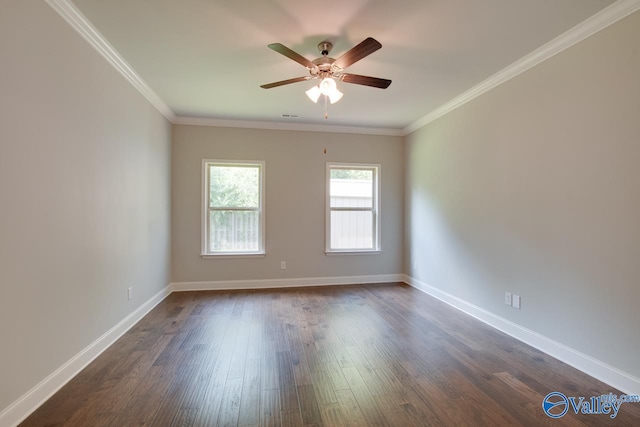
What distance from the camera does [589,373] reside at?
226cm

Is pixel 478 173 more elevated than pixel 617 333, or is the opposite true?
pixel 478 173

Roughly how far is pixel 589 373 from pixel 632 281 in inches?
31.7

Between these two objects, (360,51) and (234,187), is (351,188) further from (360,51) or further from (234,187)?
(360,51)

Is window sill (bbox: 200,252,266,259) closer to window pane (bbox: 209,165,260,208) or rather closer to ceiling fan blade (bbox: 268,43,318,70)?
window pane (bbox: 209,165,260,208)

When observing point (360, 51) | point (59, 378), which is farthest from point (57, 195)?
point (360, 51)

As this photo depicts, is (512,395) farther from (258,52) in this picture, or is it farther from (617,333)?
(258,52)

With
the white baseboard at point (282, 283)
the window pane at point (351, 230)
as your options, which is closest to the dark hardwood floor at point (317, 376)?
the white baseboard at point (282, 283)

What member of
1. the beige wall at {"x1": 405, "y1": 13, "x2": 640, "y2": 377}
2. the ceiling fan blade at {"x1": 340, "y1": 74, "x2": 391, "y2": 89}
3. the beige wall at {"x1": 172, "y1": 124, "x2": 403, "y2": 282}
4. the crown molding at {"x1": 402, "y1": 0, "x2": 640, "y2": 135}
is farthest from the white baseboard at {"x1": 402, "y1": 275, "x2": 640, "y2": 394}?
the ceiling fan blade at {"x1": 340, "y1": 74, "x2": 391, "y2": 89}

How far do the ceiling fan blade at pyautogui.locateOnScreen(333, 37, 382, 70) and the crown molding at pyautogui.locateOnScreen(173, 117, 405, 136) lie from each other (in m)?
2.45

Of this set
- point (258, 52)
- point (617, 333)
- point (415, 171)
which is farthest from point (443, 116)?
point (617, 333)

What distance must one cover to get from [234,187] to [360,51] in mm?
3187

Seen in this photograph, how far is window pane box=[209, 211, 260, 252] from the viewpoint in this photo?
15.4 ft

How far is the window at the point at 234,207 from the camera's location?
4.69 meters

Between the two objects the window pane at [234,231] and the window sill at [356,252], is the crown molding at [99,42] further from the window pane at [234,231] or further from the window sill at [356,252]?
the window sill at [356,252]
